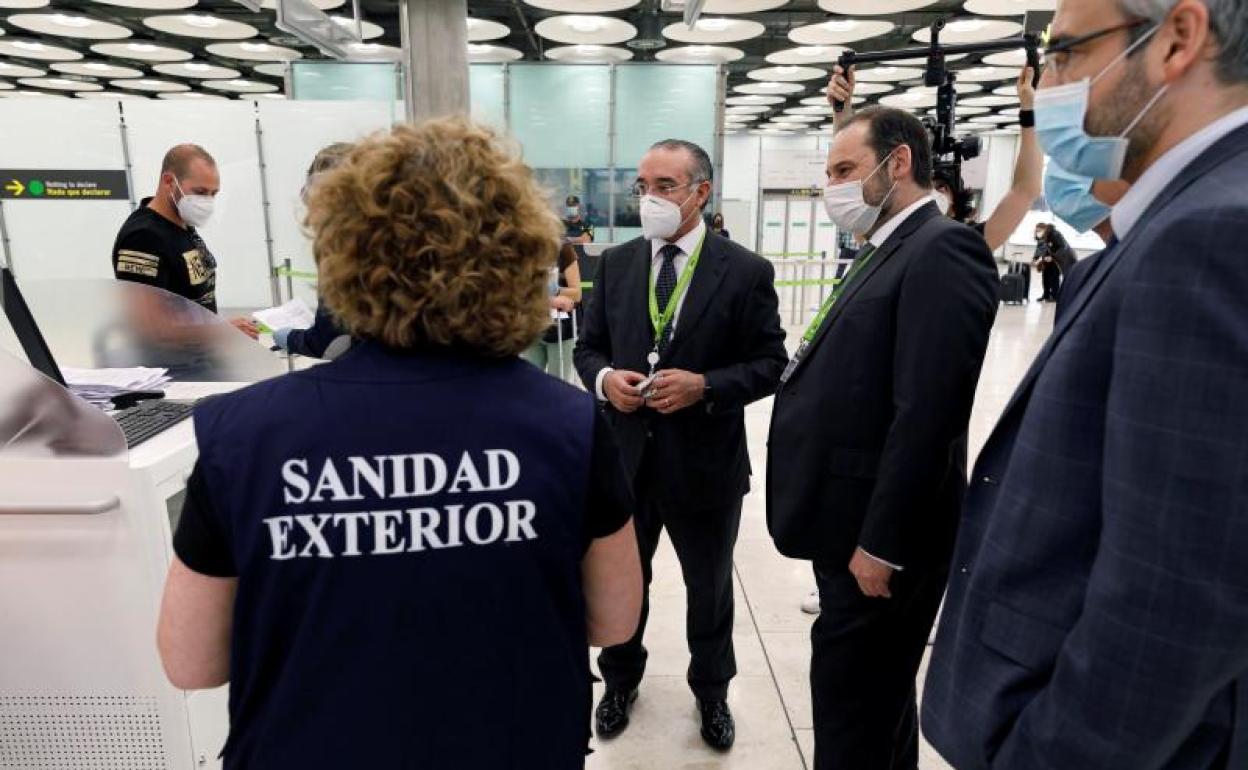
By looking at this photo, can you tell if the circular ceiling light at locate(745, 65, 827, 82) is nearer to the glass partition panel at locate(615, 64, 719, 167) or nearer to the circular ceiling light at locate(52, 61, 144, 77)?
the glass partition panel at locate(615, 64, 719, 167)

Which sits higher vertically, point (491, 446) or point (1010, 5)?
point (1010, 5)

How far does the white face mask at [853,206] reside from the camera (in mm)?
1792

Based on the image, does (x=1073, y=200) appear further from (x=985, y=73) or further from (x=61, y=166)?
(x=985, y=73)

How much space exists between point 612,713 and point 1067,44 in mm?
2124

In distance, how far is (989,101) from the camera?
15.1 metres

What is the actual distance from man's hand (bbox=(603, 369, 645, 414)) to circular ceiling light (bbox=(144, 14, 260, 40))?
9.16 m

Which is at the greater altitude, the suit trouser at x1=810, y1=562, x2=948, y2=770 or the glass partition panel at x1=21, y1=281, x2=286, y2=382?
the glass partition panel at x1=21, y1=281, x2=286, y2=382

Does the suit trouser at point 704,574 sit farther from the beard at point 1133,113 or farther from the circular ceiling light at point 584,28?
the circular ceiling light at point 584,28

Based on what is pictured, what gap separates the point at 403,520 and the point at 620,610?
1.24ft

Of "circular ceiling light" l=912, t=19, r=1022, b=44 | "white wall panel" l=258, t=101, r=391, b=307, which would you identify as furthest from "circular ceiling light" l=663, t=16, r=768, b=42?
"white wall panel" l=258, t=101, r=391, b=307

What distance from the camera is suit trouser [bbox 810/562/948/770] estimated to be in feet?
5.50

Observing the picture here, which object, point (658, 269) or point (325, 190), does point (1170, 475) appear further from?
point (658, 269)

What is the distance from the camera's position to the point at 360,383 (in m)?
0.88

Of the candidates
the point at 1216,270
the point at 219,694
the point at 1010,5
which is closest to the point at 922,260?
the point at 1216,270
